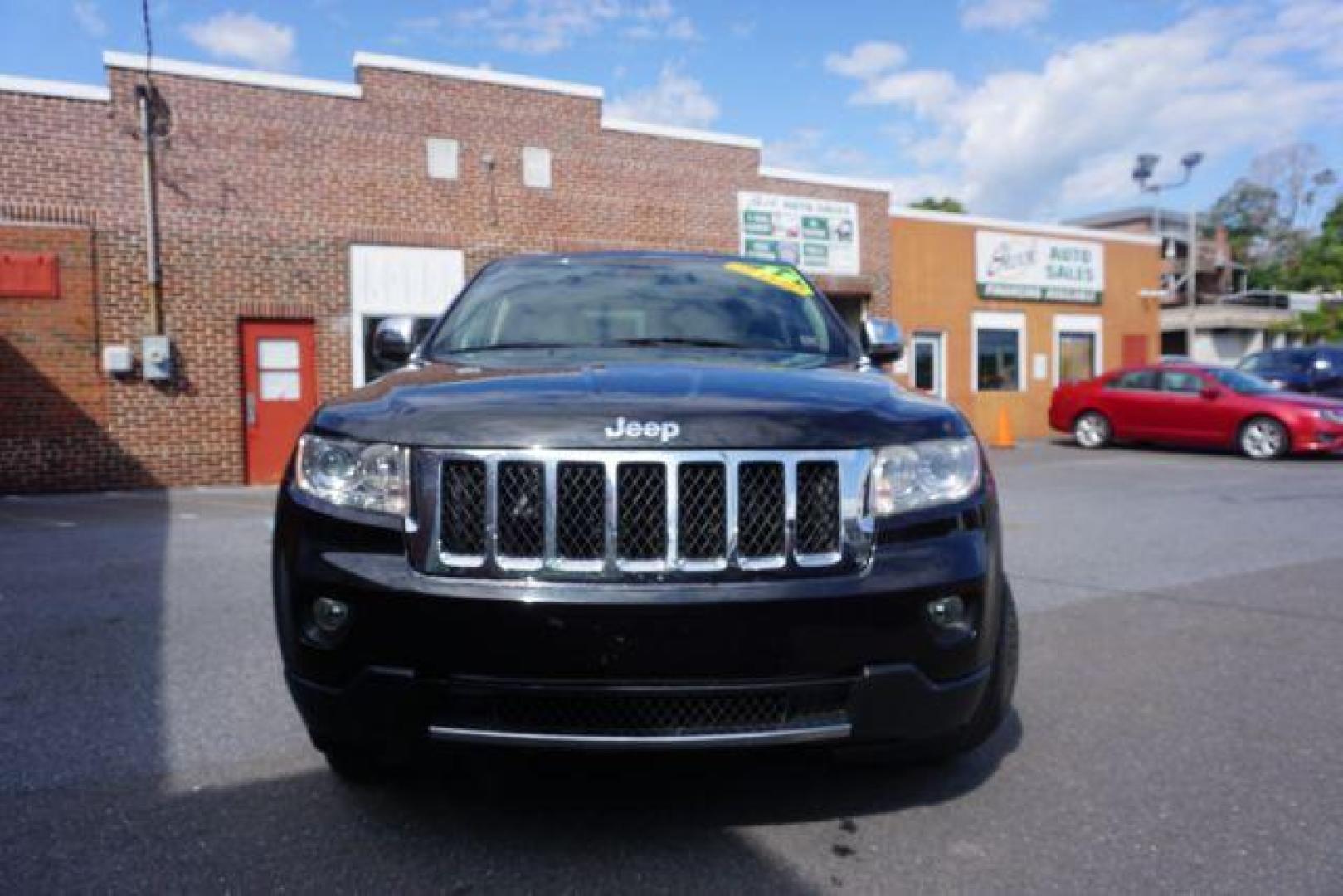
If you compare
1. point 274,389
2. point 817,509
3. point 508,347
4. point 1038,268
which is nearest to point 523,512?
A: point 817,509

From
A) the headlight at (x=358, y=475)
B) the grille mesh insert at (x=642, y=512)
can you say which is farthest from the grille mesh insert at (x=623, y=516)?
the headlight at (x=358, y=475)

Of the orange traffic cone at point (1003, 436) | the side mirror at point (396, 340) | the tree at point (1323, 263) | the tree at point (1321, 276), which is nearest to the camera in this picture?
the side mirror at point (396, 340)

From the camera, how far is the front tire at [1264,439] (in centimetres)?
1385

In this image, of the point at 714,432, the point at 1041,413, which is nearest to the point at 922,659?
the point at 714,432

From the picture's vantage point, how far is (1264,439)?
1409cm

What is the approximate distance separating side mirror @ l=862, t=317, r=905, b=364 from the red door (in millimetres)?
10477

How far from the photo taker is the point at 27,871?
2.27 metres

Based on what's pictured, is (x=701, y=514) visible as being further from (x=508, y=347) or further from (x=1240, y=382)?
(x=1240, y=382)

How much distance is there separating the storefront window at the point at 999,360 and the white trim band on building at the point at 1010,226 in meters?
2.25

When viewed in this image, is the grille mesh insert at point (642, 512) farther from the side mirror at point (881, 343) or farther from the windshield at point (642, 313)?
the side mirror at point (881, 343)

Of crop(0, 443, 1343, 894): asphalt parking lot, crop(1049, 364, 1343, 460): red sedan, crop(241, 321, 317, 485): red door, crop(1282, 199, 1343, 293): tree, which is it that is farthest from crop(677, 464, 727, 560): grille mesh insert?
crop(1282, 199, 1343, 293): tree

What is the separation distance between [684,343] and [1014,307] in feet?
62.2

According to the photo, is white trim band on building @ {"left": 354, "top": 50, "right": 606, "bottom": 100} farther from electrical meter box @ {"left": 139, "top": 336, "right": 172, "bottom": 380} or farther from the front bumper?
the front bumper

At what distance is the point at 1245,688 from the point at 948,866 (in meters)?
2.04
